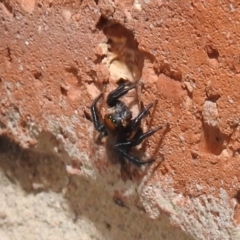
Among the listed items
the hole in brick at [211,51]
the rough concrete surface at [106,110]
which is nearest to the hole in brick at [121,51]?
the rough concrete surface at [106,110]

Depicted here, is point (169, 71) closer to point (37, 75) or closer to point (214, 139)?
point (214, 139)

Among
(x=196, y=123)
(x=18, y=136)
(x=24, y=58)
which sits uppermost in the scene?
(x=196, y=123)

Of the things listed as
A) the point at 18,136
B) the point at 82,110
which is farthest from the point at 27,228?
the point at 82,110

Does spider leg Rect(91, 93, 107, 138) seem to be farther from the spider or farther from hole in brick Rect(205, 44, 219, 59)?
hole in brick Rect(205, 44, 219, 59)

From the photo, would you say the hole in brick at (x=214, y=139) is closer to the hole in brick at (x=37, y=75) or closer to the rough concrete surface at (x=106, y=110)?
the rough concrete surface at (x=106, y=110)

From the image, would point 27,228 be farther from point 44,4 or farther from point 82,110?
point 44,4
